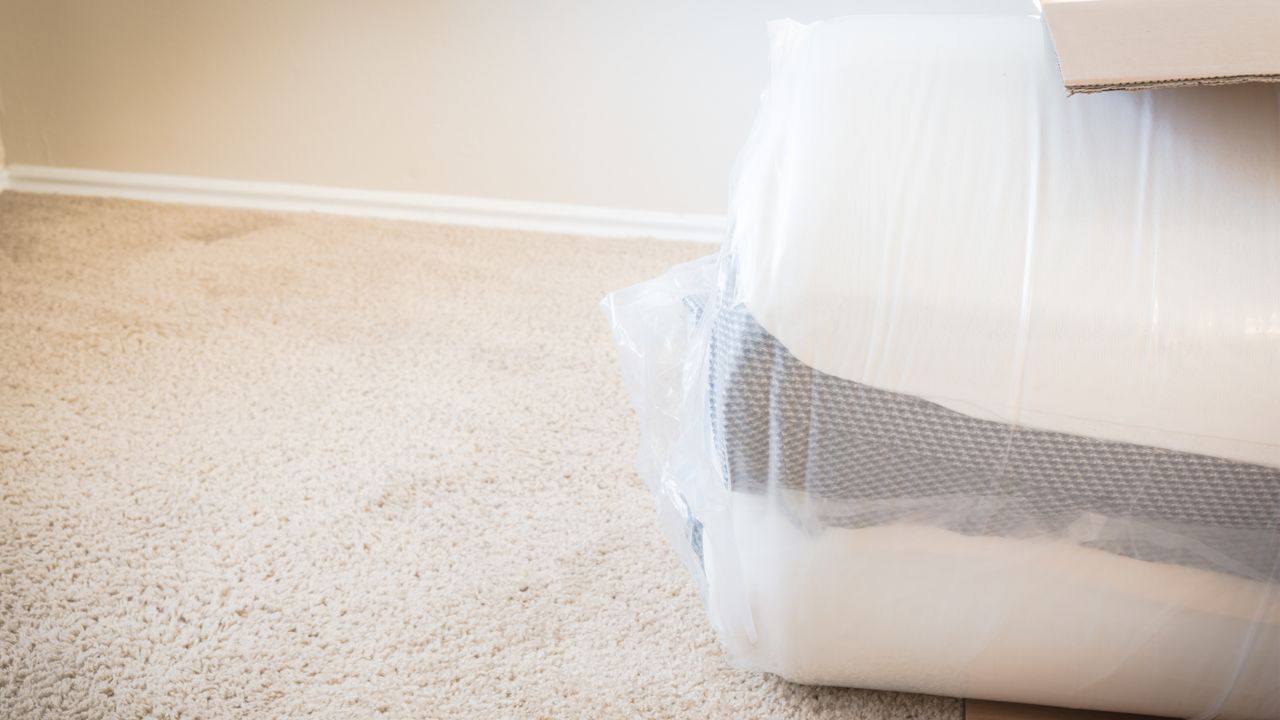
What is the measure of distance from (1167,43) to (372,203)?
1544 mm

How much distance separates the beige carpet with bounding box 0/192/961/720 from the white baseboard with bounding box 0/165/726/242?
73mm

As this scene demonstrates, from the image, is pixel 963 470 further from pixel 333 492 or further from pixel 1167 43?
pixel 333 492

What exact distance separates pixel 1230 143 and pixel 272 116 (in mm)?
1660

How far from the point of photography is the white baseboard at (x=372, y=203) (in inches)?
77.5

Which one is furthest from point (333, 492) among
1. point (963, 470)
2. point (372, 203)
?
point (372, 203)

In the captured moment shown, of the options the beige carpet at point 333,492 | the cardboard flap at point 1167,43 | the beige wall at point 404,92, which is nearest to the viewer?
the cardboard flap at point 1167,43

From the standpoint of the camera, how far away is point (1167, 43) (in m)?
0.75

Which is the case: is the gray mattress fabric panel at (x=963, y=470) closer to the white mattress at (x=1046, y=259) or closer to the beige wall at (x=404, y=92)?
the white mattress at (x=1046, y=259)

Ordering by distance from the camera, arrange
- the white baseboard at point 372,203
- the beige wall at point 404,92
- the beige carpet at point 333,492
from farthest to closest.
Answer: the white baseboard at point 372,203
the beige wall at point 404,92
the beige carpet at point 333,492

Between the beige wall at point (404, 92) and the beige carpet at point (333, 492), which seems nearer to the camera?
the beige carpet at point (333, 492)

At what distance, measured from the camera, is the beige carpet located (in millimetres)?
1018

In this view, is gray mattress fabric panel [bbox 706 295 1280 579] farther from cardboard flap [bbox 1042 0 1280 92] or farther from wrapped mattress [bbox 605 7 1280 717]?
cardboard flap [bbox 1042 0 1280 92]

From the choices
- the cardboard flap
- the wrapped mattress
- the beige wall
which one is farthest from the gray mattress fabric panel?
the beige wall

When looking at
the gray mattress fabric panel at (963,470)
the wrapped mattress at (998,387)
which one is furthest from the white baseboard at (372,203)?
A: the gray mattress fabric panel at (963,470)
